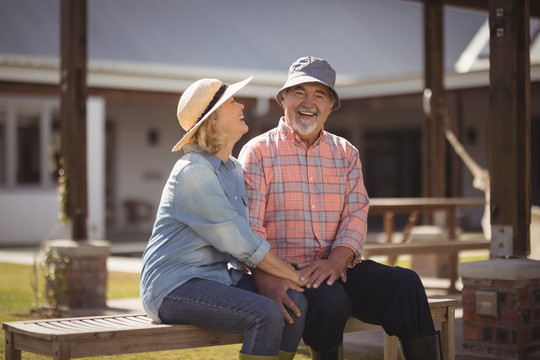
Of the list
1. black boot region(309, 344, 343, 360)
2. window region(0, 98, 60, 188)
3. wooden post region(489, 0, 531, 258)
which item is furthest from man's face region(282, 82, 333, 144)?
window region(0, 98, 60, 188)

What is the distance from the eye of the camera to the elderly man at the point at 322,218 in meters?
3.88

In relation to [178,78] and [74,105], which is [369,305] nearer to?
[74,105]

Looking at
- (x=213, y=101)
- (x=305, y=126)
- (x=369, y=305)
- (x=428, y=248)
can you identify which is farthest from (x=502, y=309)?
(x=428, y=248)

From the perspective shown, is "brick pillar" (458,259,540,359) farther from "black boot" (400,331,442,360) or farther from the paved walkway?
"black boot" (400,331,442,360)

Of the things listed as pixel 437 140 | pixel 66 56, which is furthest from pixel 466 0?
pixel 66 56

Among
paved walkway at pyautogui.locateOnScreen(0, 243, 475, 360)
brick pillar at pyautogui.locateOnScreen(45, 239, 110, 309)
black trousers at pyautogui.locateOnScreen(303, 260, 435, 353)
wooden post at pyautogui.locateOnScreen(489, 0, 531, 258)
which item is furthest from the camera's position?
brick pillar at pyautogui.locateOnScreen(45, 239, 110, 309)

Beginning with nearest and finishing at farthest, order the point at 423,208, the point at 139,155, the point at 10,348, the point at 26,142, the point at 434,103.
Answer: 1. the point at 10,348
2. the point at 423,208
3. the point at 434,103
4. the point at 26,142
5. the point at 139,155

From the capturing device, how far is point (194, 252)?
3.65m

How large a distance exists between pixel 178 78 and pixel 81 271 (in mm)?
9600

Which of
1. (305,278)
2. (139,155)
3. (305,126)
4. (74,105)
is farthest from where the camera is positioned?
(139,155)

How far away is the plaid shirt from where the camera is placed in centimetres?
407

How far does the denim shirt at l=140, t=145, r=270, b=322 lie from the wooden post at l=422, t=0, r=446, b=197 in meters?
6.12

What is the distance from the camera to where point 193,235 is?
3.65 meters

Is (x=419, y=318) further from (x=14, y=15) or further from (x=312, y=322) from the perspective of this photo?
(x=14, y=15)
